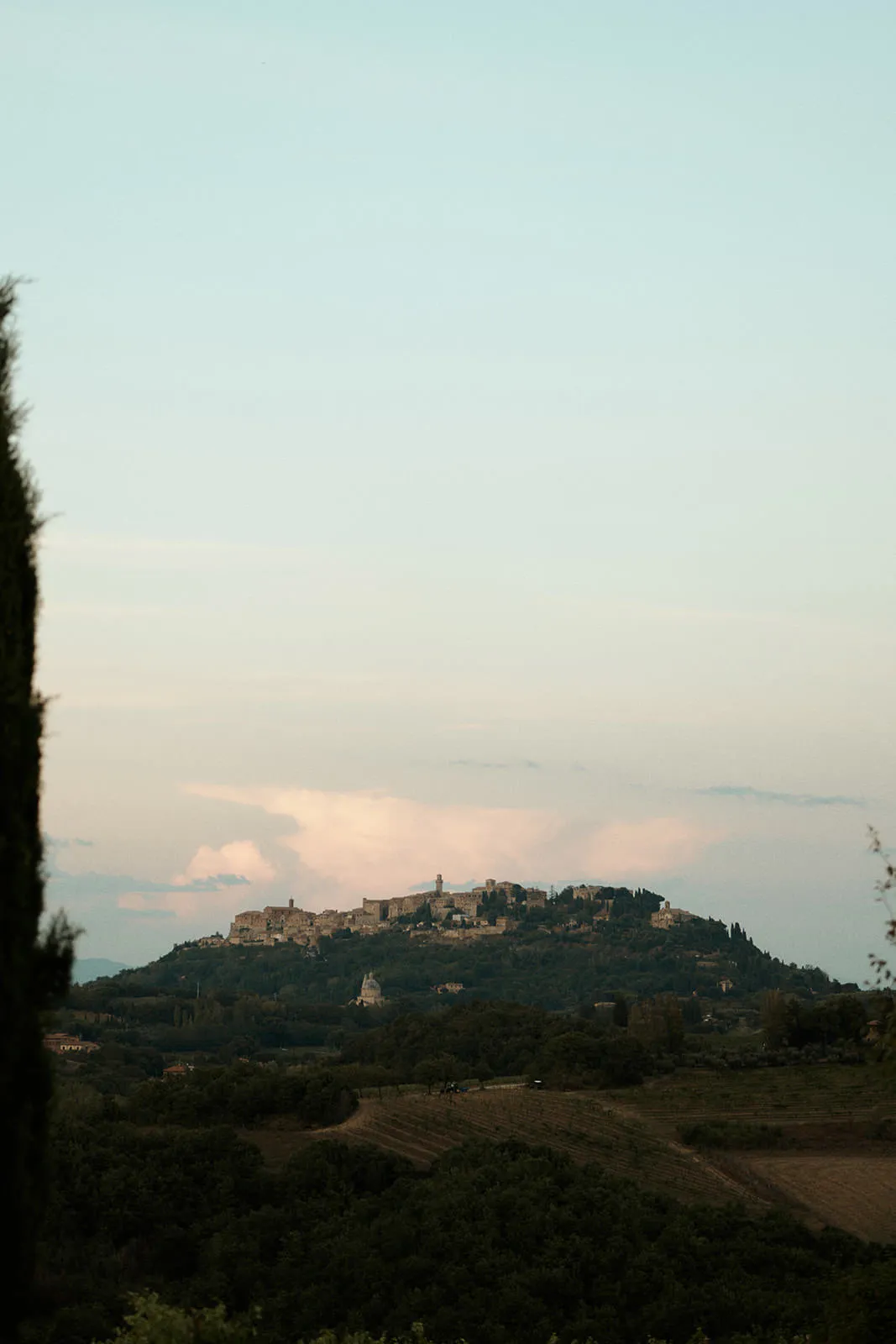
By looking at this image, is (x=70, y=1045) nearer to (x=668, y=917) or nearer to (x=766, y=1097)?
(x=766, y=1097)

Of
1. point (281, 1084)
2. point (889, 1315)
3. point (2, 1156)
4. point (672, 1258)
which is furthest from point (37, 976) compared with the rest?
point (281, 1084)

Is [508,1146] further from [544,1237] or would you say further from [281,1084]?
[281,1084]

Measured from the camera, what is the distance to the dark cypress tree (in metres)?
8.29

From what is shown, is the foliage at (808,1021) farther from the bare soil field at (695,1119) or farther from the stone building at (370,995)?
the stone building at (370,995)

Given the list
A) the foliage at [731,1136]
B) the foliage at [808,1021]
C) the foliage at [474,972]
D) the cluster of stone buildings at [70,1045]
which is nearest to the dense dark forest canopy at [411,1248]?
the foliage at [731,1136]

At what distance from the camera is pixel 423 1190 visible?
33.1 metres

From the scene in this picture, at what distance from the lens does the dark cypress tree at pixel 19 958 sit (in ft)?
27.2

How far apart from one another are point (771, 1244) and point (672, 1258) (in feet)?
12.1

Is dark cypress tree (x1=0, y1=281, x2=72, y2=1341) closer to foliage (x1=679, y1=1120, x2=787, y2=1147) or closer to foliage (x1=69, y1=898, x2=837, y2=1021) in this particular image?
foliage (x1=679, y1=1120, x2=787, y2=1147)

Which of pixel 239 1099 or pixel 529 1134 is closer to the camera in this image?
pixel 529 1134

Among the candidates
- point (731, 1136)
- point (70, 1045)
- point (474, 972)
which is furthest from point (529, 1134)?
point (474, 972)

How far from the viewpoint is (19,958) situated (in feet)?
27.4

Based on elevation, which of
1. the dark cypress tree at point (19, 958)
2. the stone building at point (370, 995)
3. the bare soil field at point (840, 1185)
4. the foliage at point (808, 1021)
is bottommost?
the bare soil field at point (840, 1185)

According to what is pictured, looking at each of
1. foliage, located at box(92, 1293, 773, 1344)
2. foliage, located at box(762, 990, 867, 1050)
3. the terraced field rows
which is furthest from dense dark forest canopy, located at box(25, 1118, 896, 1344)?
foliage, located at box(762, 990, 867, 1050)
